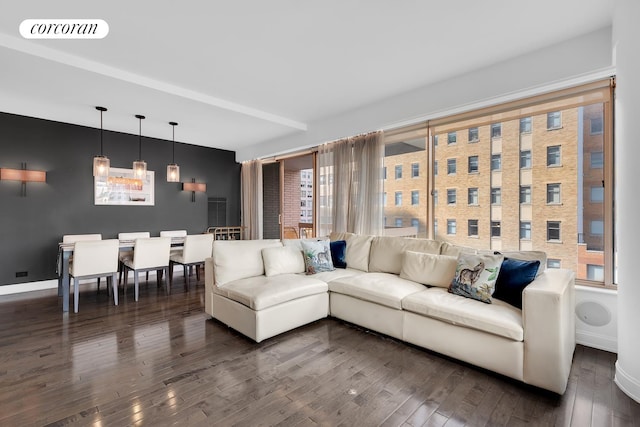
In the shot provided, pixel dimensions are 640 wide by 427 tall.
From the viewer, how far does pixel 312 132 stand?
208 inches

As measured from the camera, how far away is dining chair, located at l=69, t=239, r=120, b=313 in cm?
364

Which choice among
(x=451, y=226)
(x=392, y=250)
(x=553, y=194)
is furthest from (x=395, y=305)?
(x=553, y=194)

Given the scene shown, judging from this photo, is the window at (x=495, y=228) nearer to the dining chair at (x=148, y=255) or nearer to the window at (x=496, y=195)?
the window at (x=496, y=195)

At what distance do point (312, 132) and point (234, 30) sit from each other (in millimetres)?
2820

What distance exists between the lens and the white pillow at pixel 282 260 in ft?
11.5

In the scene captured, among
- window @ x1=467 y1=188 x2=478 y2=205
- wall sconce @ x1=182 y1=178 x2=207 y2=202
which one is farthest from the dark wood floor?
wall sconce @ x1=182 y1=178 x2=207 y2=202

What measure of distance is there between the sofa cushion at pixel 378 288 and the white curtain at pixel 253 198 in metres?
3.89

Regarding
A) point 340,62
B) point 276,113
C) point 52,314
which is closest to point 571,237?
point 340,62

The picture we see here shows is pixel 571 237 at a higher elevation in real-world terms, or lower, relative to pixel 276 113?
lower

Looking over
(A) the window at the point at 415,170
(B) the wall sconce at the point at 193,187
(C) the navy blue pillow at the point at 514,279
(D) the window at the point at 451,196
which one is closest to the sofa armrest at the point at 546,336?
(C) the navy blue pillow at the point at 514,279

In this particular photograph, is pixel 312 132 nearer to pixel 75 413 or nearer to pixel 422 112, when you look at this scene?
pixel 422 112

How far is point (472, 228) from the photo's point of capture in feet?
11.9

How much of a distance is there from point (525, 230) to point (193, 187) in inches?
228

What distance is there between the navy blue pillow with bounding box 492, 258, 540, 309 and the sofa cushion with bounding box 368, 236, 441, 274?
80 centimetres
